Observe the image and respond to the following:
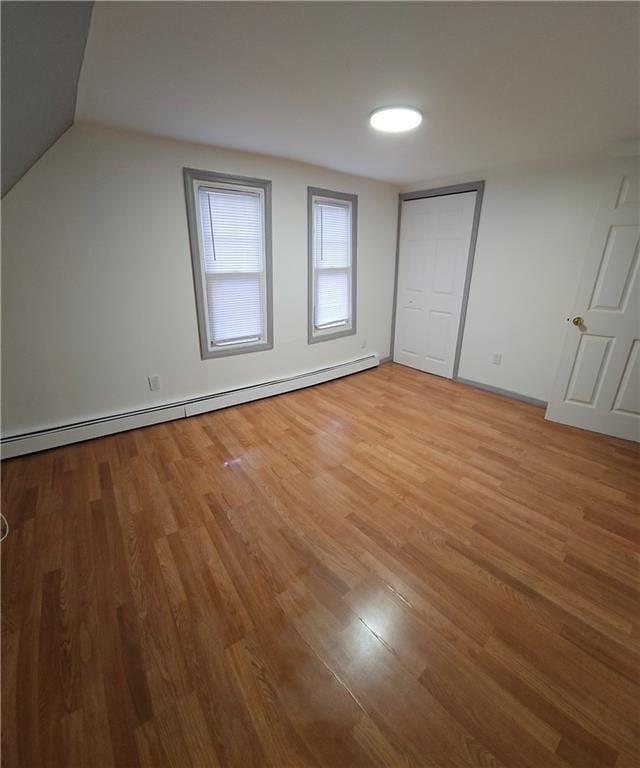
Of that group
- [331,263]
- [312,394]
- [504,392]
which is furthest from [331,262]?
[504,392]

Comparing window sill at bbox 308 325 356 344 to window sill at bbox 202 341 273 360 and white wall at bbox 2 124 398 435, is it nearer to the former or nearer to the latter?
window sill at bbox 202 341 273 360

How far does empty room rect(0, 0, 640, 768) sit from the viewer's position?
1.07m

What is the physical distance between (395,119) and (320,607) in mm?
2682

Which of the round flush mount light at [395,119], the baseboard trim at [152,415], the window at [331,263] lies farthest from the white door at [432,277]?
the round flush mount light at [395,119]

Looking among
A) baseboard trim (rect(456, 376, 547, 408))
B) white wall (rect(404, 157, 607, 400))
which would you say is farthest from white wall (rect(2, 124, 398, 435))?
baseboard trim (rect(456, 376, 547, 408))

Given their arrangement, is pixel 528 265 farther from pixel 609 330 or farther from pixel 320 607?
pixel 320 607

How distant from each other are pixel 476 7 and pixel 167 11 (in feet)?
3.53

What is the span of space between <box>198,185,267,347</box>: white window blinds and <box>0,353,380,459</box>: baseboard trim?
0.54 metres

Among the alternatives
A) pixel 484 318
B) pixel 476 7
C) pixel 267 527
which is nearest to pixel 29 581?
pixel 267 527

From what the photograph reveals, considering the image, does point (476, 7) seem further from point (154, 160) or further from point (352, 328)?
point (352, 328)

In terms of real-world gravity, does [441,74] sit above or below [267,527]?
above

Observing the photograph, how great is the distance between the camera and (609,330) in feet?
8.48

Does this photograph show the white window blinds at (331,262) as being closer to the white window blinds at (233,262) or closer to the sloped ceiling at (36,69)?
the white window blinds at (233,262)

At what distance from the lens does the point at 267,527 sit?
1.77 metres
